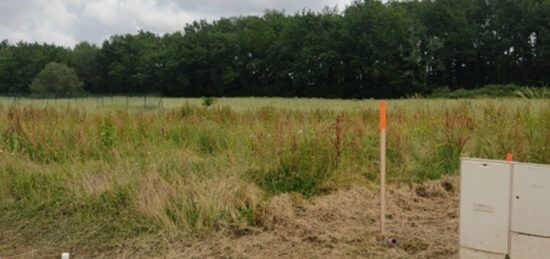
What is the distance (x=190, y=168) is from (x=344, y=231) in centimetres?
245

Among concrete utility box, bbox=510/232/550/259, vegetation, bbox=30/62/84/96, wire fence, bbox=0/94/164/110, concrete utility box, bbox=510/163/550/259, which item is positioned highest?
vegetation, bbox=30/62/84/96

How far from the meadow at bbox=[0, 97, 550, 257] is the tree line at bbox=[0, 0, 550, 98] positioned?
5013 centimetres

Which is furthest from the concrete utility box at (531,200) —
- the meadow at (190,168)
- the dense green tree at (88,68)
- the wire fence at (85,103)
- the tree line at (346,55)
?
the dense green tree at (88,68)

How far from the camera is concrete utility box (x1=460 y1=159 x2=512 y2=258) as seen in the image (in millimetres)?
2971

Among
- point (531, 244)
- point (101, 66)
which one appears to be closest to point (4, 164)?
point (531, 244)

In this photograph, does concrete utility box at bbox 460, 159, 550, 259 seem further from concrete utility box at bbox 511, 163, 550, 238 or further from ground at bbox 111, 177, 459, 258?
ground at bbox 111, 177, 459, 258

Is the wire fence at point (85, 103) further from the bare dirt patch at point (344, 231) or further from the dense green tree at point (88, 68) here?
the dense green tree at point (88, 68)

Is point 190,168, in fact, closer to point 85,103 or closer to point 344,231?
point 344,231

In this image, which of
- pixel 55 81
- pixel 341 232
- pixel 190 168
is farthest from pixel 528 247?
pixel 55 81

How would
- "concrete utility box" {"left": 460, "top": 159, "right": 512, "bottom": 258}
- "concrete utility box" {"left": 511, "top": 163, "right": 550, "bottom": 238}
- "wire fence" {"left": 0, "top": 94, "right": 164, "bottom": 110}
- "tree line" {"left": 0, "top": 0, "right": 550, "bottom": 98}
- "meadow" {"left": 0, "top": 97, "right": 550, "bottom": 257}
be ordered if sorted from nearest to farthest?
"concrete utility box" {"left": 511, "top": 163, "right": 550, "bottom": 238}, "concrete utility box" {"left": 460, "top": 159, "right": 512, "bottom": 258}, "meadow" {"left": 0, "top": 97, "right": 550, "bottom": 257}, "wire fence" {"left": 0, "top": 94, "right": 164, "bottom": 110}, "tree line" {"left": 0, "top": 0, "right": 550, "bottom": 98}

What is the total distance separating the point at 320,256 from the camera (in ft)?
12.0

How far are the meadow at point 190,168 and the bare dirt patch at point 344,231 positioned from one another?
23 cm

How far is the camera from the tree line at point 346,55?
186 ft

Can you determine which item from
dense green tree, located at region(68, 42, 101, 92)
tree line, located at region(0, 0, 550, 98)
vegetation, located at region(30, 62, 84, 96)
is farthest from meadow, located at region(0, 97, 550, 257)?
dense green tree, located at region(68, 42, 101, 92)
